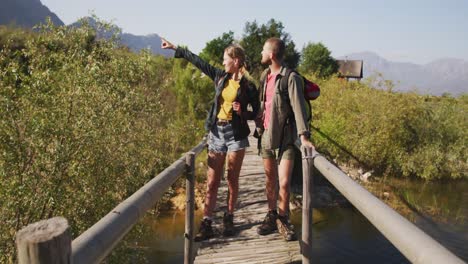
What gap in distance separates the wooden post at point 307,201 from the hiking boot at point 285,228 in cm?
33

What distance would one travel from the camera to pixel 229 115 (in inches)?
149

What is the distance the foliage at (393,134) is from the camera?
48.0 ft

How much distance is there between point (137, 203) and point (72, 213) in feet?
11.4

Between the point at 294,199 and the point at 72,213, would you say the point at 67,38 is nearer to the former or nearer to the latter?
the point at 72,213

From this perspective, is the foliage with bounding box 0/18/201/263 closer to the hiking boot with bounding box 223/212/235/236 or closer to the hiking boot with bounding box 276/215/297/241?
the hiking boot with bounding box 223/212/235/236

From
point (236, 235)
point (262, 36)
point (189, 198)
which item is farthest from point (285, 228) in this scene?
point (262, 36)

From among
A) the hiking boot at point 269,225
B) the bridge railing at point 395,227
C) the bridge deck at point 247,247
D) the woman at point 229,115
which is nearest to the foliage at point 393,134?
the bridge deck at point 247,247

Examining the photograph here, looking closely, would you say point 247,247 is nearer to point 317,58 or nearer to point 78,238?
point 78,238

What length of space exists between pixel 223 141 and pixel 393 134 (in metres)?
12.5

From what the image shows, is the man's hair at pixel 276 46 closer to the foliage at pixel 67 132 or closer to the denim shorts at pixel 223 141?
the denim shorts at pixel 223 141

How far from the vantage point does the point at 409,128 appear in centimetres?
1566

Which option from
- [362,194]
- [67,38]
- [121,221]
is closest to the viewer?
[121,221]

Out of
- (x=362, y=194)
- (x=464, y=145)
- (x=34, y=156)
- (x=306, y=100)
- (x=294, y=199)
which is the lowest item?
(x=294, y=199)

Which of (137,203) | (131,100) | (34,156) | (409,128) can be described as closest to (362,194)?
(137,203)
